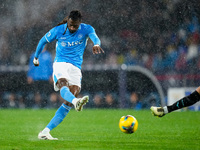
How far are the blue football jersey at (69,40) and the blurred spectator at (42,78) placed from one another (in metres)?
6.17

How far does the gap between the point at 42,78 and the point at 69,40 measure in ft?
23.2

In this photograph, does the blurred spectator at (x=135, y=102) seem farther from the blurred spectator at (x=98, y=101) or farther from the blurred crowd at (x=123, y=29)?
the blurred crowd at (x=123, y=29)

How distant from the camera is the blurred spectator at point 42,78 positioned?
13258mm

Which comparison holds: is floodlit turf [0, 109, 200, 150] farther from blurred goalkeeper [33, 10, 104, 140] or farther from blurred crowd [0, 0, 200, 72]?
blurred crowd [0, 0, 200, 72]

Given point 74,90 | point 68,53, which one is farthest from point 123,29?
point 74,90

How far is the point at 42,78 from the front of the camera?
13.9m

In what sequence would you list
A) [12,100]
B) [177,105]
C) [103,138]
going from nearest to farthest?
[177,105] → [103,138] → [12,100]

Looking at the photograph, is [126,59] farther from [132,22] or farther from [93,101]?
[132,22]

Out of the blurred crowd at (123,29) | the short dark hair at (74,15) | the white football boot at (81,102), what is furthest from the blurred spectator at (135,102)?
the white football boot at (81,102)

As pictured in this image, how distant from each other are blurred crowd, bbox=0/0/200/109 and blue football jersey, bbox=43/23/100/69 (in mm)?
7256

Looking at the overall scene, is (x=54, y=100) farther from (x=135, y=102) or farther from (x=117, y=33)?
(x=117, y=33)

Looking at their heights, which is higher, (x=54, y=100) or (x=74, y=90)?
(x=54, y=100)

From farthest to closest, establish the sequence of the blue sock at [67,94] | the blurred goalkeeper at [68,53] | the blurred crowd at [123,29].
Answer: the blurred crowd at [123,29], the blurred goalkeeper at [68,53], the blue sock at [67,94]

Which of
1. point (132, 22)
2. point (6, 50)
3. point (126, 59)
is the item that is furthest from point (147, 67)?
point (6, 50)
